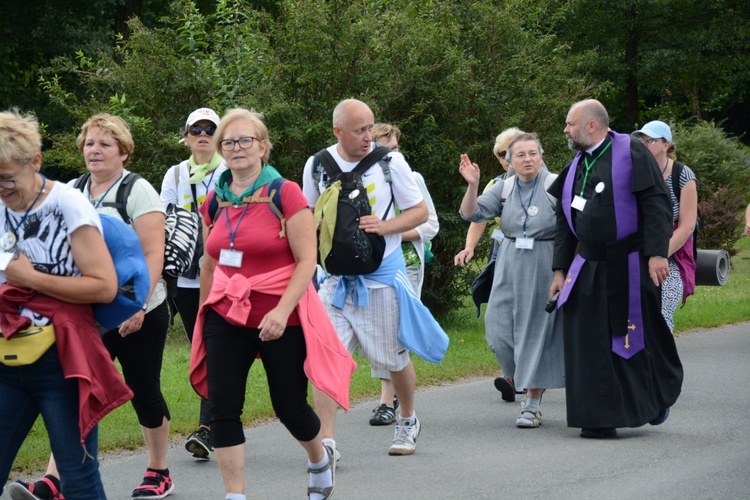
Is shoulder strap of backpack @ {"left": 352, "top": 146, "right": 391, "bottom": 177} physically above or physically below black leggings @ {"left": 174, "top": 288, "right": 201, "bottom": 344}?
above

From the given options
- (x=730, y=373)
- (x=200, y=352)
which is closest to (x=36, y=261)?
(x=200, y=352)

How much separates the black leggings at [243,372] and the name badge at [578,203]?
2.97 meters

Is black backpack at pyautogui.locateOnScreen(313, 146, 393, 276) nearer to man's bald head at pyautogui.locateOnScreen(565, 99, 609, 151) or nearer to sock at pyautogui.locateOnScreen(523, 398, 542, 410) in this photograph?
man's bald head at pyautogui.locateOnScreen(565, 99, 609, 151)

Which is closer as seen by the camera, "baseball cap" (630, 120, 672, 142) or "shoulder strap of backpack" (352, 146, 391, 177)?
"shoulder strap of backpack" (352, 146, 391, 177)

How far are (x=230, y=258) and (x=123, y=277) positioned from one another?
3.10ft

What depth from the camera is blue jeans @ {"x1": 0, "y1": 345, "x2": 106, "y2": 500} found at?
4.16m

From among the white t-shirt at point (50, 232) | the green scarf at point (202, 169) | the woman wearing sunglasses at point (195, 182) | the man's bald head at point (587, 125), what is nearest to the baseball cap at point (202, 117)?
the woman wearing sunglasses at point (195, 182)

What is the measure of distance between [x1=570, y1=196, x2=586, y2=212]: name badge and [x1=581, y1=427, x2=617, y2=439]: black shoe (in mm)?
1436

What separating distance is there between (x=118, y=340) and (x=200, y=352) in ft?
2.04

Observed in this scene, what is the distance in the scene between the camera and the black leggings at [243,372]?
16.9 ft

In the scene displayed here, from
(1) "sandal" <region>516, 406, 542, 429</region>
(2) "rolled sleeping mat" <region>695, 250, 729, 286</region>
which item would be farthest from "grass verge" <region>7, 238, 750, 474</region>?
(2) "rolled sleeping mat" <region>695, 250, 729, 286</region>

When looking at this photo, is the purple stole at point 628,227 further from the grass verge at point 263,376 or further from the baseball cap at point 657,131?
the grass verge at point 263,376

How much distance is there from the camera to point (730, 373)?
408 inches

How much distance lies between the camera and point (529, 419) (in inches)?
315
